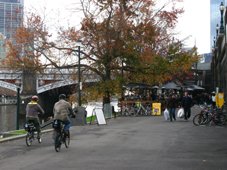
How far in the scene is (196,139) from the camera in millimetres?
17953

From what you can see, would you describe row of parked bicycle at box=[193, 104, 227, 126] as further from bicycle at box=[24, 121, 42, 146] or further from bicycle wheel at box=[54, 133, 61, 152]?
bicycle wheel at box=[54, 133, 61, 152]

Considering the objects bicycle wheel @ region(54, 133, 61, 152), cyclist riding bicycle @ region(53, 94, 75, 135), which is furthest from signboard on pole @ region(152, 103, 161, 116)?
bicycle wheel @ region(54, 133, 61, 152)

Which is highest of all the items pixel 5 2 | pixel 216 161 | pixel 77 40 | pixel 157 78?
pixel 5 2

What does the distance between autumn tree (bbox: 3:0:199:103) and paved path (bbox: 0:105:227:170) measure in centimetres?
1948

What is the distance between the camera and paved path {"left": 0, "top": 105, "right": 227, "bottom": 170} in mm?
11203

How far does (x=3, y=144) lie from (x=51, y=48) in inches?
893

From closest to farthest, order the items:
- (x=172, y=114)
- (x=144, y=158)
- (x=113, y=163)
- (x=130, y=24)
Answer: (x=113, y=163), (x=144, y=158), (x=172, y=114), (x=130, y=24)

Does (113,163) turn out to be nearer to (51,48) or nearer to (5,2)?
(51,48)

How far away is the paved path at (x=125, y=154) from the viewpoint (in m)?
11.2

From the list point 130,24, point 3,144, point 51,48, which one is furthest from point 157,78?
point 3,144

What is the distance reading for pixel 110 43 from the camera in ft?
123

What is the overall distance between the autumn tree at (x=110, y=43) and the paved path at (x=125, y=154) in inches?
767

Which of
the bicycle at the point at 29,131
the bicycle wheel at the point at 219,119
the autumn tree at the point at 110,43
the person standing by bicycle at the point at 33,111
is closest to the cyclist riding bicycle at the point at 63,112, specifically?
the person standing by bicycle at the point at 33,111

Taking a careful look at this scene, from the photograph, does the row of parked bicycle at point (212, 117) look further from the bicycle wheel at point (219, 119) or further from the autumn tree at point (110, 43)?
the autumn tree at point (110, 43)
